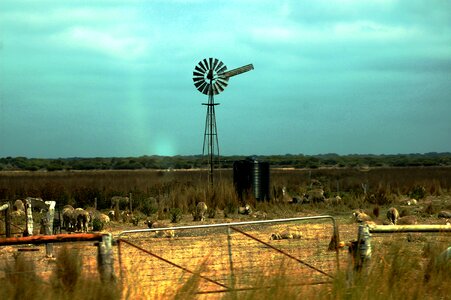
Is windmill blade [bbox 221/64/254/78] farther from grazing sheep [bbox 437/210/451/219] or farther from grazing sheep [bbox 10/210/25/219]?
grazing sheep [bbox 437/210/451/219]

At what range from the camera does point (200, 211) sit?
87.9 ft

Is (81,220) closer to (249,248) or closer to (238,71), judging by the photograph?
(249,248)

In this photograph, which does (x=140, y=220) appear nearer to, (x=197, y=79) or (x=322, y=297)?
(x=197, y=79)

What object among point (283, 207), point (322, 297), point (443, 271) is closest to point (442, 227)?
point (443, 271)

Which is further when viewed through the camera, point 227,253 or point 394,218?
point 394,218

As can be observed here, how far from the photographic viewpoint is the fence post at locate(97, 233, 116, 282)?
8139 millimetres

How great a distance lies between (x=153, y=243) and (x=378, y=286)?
36.4ft

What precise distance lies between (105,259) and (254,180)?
24.2 metres

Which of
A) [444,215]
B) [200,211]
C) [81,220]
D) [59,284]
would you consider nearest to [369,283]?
[59,284]

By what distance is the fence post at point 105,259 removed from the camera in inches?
320

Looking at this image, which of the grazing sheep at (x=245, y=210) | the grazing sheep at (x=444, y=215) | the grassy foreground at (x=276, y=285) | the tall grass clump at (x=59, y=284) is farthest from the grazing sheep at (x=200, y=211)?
the tall grass clump at (x=59, y=284)

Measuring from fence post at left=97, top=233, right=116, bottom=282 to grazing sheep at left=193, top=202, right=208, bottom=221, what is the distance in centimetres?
1764

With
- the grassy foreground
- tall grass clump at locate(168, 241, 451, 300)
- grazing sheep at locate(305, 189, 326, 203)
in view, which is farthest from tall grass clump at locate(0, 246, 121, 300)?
grazing sheep at locate(305, 189, 326, 203)

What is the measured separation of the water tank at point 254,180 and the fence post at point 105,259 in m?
23.5
